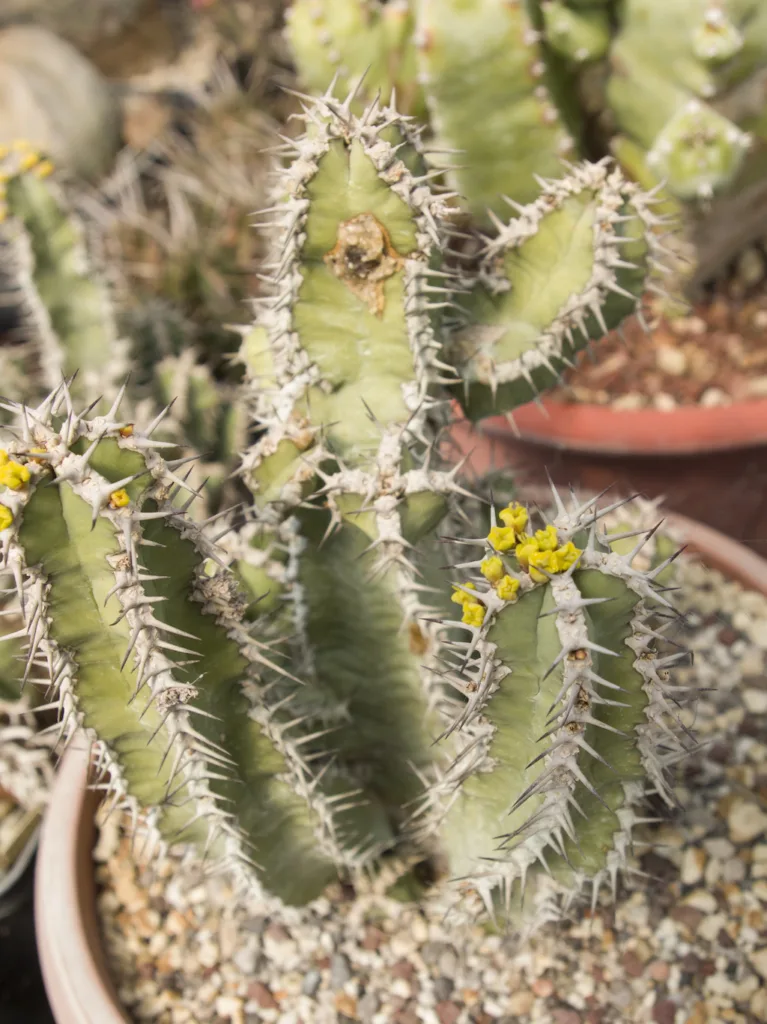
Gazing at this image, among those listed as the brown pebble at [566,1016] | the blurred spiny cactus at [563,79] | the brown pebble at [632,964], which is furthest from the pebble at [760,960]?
the blurred spiny cactus at [563,79]

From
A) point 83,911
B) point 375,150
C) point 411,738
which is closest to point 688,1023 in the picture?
point 411,738

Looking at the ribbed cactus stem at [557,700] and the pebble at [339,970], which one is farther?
the pebble at [339,970]

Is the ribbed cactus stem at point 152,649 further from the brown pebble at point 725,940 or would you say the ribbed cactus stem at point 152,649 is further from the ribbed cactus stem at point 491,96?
the ribbed cactus stem at point 491,96

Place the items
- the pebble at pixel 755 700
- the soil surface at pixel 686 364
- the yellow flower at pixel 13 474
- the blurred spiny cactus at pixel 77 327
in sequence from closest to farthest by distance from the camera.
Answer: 1. the yellow flower at pixel 13 474
2. the pebble at pixel 755 700
3. the blurred spiny cactus at pixel 77 327
4. the soil surface at pixel 686 364

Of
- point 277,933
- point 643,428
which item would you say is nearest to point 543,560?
point 277,933

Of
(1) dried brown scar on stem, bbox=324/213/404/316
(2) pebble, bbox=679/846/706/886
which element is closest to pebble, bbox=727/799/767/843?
(2) pebble, bbox=679/846/706/886

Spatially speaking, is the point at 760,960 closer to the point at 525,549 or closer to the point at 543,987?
the point at 543,987
